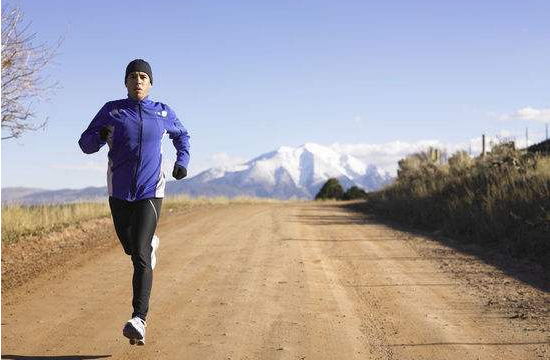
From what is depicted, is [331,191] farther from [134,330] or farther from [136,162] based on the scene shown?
[134,330]

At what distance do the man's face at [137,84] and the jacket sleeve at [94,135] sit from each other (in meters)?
0.25

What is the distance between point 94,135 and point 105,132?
0.12 meters

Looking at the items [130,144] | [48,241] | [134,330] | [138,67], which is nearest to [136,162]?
[130,144]

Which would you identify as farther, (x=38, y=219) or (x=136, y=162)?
(x=38, y=219)

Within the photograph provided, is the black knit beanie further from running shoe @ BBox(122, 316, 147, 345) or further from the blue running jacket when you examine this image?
running shoe @ BBox(122, 316, 147, 345)

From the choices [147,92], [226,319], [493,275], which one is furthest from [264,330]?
[493,275]

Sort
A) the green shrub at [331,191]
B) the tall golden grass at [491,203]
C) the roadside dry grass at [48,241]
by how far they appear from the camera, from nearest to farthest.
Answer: the roadside dry grass at [48,241] → the tall golden grass at [491,203] → the green shrub at [331,191]

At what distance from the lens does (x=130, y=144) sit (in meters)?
4.84

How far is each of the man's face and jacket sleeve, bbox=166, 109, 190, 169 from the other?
0.30 metres

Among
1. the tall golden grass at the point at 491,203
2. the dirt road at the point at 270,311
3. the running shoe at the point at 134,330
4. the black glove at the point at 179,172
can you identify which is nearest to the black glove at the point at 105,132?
the black glove at the point at 179,172

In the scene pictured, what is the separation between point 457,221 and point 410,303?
817 cm

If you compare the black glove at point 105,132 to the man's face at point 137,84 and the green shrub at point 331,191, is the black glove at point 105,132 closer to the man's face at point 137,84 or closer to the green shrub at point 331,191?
the man's face at point 137,84

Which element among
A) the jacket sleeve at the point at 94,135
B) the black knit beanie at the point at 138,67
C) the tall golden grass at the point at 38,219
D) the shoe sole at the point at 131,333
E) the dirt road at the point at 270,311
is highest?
the black knit beanie at the point at 138,67

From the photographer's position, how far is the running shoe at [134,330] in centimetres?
459
